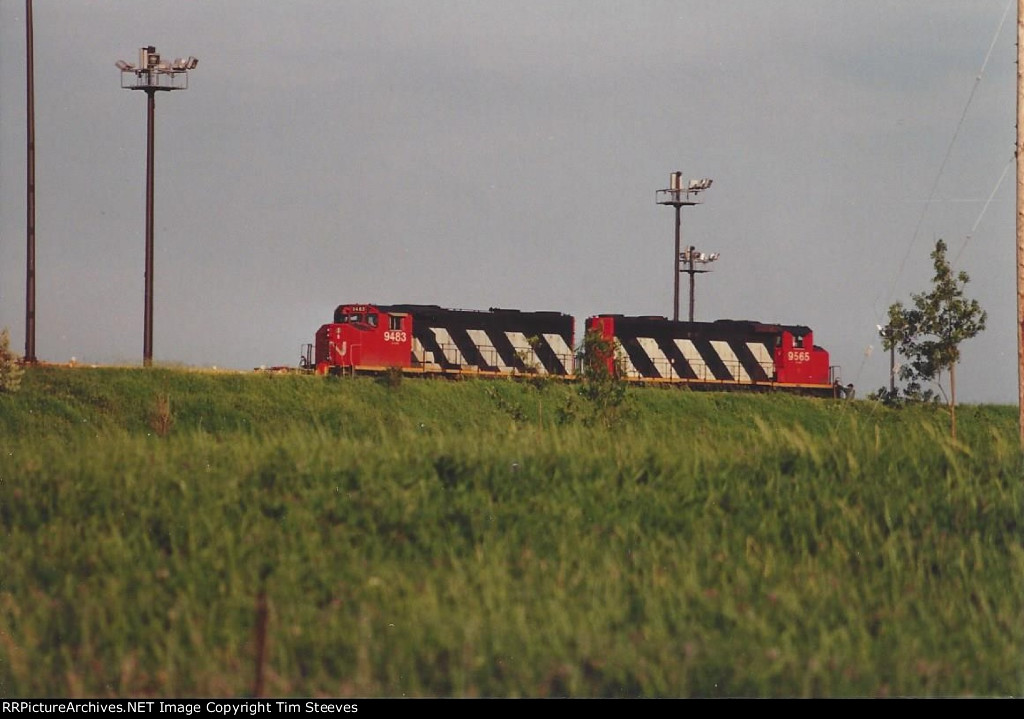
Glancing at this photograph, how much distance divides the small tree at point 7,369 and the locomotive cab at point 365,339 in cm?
1103

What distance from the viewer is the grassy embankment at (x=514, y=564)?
348 inches

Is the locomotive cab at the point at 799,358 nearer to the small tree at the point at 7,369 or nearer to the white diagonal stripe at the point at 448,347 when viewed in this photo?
the white diagonal stripe at the point at 448,347

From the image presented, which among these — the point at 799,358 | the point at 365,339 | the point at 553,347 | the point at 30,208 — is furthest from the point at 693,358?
the point at 30,208

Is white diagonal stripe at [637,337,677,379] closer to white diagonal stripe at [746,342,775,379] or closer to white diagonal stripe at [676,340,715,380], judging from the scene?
white diagonal stripe at [676,340,715,380]

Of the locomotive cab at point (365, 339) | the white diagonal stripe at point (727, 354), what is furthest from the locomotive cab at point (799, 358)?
the locomotive cab at point (365, 339)

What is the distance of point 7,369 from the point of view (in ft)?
111

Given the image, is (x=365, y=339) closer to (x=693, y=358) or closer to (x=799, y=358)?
(x=693, y=358)

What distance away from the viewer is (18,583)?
1044 cm

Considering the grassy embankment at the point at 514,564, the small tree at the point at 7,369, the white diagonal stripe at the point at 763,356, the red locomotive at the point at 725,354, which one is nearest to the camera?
the grassy embankment at the point at 514,564

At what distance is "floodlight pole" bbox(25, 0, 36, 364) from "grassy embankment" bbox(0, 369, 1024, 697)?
23.6 meters

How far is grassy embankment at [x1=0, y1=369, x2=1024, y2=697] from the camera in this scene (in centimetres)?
884

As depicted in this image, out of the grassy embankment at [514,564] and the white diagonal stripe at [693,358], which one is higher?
the white diagonal stripe at [693,358]

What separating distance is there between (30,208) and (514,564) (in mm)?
30781

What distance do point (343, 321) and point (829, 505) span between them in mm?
31999
